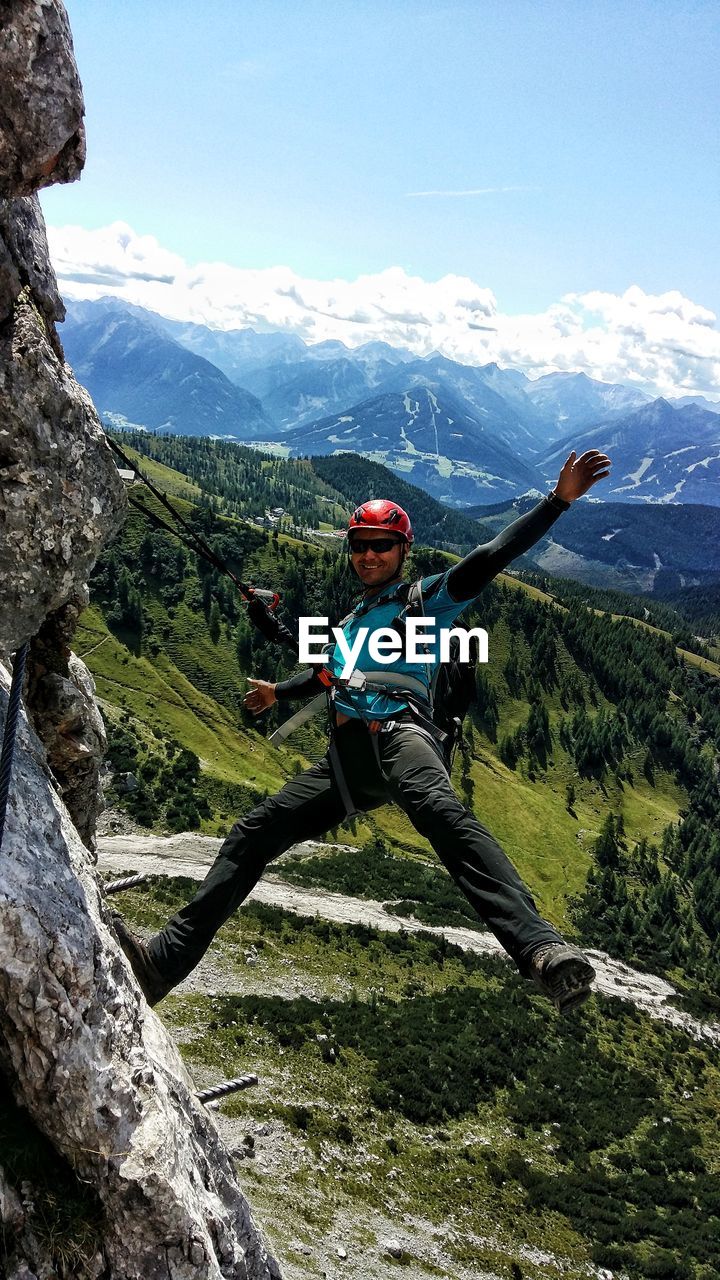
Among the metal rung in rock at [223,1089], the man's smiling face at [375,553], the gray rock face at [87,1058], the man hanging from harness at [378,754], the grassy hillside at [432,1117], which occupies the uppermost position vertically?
A: the man's smiling face at [375,553]

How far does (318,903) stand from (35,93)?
72389mm

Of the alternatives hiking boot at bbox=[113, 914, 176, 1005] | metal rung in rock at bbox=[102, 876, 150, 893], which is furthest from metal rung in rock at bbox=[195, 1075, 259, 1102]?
metal rung in rock at bbox=[102, 876, 150, 893]

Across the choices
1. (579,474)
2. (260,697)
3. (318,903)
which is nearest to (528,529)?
(579,474)

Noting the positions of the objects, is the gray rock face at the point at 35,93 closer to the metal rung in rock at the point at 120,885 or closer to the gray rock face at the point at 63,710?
the gray rock face at the point at 63,710

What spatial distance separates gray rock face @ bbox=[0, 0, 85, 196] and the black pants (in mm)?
5515

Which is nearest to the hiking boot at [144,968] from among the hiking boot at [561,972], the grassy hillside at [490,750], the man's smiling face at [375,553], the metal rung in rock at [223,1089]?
the metal rung in rock at [223,1089]

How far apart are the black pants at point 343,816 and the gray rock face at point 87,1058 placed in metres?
1.16

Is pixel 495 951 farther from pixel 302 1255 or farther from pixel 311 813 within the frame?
pixel 311 813

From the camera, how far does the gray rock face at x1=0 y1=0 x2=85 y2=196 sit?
5.43 meters

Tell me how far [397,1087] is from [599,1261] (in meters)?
11.3

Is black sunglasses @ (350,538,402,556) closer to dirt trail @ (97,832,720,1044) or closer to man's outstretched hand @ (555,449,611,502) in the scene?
man's outstretched hand @ (555,449,611,502)

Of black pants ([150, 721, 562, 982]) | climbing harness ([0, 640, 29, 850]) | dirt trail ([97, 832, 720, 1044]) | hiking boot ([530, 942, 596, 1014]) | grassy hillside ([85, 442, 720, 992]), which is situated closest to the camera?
climbing harness ([0, 640, 29, 850])

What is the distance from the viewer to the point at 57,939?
18.6 feet

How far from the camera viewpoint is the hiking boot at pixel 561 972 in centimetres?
570
